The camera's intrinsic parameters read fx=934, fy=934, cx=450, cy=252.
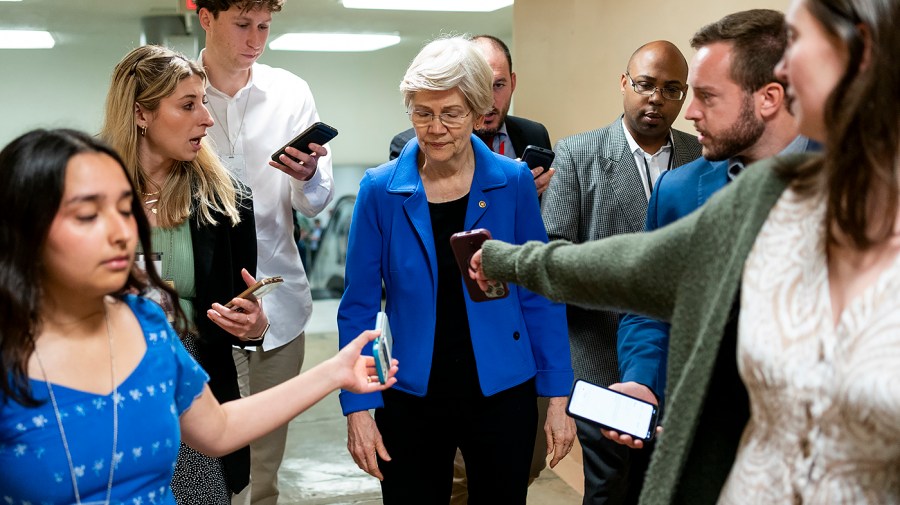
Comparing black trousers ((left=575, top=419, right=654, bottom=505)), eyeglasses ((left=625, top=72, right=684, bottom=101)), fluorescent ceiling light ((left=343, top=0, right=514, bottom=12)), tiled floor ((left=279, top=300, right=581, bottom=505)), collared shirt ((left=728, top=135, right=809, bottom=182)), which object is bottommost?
tiled floor ((left=279, top=300, right=581, bottom=505))

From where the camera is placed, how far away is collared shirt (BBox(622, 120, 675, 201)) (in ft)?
11.0

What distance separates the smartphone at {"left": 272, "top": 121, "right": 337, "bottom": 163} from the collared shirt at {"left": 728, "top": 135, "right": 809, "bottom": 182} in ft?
4.30

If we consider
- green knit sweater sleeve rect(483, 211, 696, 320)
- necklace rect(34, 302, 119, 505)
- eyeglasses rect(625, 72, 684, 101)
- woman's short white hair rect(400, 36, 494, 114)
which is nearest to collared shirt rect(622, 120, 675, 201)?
eyeglasses rect(625, 72, 684, 101)

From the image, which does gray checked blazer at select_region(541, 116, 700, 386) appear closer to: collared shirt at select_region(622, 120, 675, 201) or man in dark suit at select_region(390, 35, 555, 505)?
collared shirt at select_region(622, 120, 675, 201)

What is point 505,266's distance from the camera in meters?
1.78

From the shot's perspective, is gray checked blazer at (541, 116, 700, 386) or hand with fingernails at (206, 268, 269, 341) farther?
gray checked blazer at (541, 116, 700, 386)

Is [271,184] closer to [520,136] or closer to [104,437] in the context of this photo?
[520,136]

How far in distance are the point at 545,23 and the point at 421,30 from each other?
16.6 ft

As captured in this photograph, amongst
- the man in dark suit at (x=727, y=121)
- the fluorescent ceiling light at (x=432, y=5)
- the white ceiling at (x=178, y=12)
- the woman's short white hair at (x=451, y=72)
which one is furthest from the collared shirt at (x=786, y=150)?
the fluorescent ceiling light at (x=432, y=5)

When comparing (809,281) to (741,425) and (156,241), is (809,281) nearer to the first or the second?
(741,425)

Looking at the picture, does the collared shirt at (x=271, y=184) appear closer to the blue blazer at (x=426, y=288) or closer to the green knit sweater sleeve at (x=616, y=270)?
the blue blazer at (x=426, y=288)

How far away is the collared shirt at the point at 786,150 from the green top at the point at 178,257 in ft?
4.86

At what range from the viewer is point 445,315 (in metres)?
2.52

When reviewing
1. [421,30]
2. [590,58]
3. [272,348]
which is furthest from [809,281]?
[421,30]
